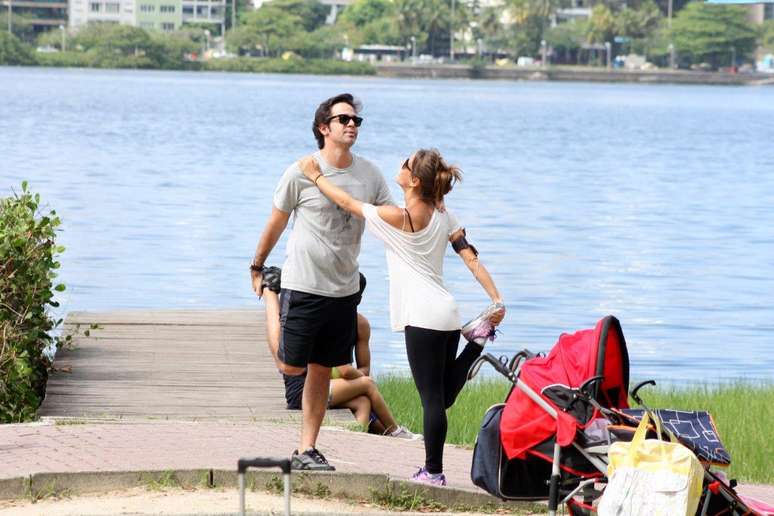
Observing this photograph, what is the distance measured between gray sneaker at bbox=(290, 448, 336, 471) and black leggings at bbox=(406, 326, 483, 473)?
0.49 meters

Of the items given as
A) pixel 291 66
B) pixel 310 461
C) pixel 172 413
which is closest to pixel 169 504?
pixel 310 461

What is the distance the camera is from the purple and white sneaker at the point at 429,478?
7660 mm

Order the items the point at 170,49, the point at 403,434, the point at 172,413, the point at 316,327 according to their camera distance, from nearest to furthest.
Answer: the point at 316,327 < the point at 403,434 < the point at 172,413 < the point at 170,49

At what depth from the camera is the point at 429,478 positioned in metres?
7.70

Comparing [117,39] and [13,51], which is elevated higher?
[117,39]

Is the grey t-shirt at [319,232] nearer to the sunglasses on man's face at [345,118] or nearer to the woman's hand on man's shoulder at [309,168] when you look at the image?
the woman's hand on man's shoulder at [309,168]

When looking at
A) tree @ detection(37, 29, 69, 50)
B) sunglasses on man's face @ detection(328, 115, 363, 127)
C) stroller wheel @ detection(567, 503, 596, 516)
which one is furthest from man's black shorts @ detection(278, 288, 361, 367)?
tree @ detection(37, 29, 69, 50)

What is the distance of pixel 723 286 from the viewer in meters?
25.2

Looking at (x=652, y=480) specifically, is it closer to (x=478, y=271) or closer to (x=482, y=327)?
(x=482, y=327)

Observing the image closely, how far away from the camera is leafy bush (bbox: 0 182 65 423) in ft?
32.7

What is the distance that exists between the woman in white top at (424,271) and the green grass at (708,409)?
234 centimetres

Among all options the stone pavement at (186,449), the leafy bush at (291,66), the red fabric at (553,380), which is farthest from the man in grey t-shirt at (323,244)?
the leafy bush at (291,66)

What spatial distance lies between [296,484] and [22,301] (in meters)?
3.49

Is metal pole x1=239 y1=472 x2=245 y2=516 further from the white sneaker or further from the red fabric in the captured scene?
the white sneaker
